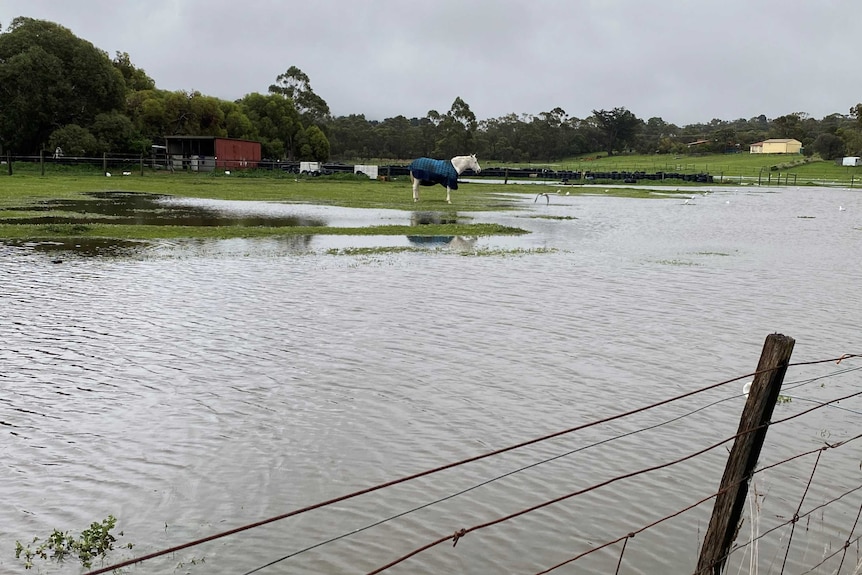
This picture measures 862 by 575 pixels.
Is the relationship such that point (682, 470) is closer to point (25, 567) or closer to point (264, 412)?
point (264, 412)

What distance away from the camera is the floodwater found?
6.79m

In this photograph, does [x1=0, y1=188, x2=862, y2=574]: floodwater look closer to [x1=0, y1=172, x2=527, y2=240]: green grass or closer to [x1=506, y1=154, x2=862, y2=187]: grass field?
[x1=0, y1=172, x2=527, y2=240]: green grass

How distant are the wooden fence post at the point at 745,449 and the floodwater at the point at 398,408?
3.82 ft

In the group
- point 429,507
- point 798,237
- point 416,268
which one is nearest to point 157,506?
point 429,507

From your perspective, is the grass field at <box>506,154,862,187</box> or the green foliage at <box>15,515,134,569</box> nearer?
the green foliage at <box>15,515,134,569</box>

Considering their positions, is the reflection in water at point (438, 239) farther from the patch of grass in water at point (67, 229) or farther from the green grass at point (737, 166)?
the green grass at point (737, 166)

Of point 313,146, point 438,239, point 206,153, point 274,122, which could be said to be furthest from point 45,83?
point 438,239

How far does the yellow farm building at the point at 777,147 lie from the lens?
17388 centimetres

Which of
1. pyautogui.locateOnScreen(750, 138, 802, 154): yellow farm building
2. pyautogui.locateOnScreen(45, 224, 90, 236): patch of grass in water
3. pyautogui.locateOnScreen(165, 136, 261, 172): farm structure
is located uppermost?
pyautogui.locateOnScreen(750, 138, 802, 154): yellow farm building

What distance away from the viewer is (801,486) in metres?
8.00

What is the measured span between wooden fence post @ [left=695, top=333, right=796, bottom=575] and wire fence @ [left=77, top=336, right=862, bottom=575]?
2 cm

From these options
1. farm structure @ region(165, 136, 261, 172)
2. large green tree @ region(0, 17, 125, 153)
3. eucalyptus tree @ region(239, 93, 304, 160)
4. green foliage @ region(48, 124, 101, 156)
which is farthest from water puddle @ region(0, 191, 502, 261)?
eucalyptus tree @ region(239, 93, 304, 160)

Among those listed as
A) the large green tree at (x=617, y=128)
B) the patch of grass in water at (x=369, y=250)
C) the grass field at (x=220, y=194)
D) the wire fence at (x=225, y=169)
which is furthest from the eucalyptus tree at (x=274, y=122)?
the large green tree at (x=617, y=128)

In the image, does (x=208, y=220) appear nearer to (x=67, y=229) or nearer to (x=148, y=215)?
(x=148, y=215)
